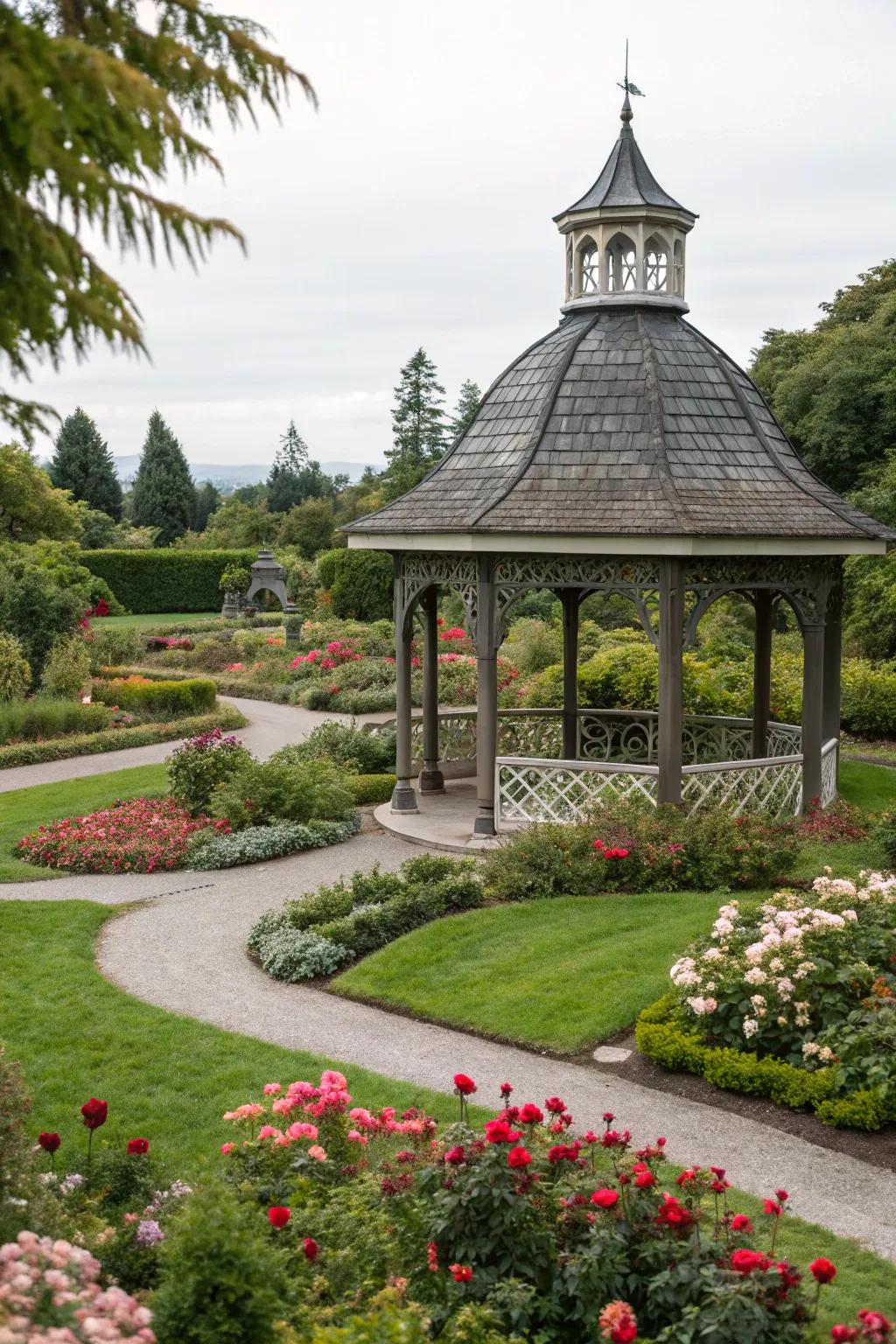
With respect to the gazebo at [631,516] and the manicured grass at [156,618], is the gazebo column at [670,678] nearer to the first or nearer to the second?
the gazebo at [631,516]

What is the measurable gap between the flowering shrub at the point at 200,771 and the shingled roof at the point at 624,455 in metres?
3.07

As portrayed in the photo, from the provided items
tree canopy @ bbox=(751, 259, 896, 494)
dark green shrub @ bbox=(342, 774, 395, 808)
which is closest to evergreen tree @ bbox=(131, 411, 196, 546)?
tree canopy @ bbox=(751, 259, 896, 494)

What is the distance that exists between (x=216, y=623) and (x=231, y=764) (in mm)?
23779

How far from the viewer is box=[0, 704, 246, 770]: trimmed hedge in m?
20.2

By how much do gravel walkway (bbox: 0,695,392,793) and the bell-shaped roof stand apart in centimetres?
889

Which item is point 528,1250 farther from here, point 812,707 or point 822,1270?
point 812,707

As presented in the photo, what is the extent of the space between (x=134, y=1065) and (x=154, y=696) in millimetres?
16495

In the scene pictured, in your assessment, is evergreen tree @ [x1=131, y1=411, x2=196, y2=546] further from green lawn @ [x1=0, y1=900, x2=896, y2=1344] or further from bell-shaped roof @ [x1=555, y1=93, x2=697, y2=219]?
green lawn @ [x1=0, y1=900, x2=896, y2=1344]

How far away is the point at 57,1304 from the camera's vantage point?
354cm

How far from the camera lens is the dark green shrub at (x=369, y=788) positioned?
53.5ft

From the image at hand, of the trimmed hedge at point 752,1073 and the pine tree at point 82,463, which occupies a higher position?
the pine tree at point 82,463

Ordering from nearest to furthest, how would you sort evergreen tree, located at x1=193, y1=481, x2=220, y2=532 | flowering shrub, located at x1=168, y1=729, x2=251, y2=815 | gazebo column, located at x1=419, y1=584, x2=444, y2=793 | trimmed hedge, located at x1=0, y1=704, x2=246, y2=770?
flowering shrub, located at x1=168, y1=729, x2=251, y2=815
gazebo column, located at x1=419, y1=584, x2=444, y2=793
trimmed hedge, located at x1=0, y1=704, x2=246, y2=770
evergreen tree, located at x1=193, y1=481, x2=220, y2=532

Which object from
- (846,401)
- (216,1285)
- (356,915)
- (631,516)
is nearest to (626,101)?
(631,516)

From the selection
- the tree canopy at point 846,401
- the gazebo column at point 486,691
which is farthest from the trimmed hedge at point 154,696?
the tree canopy at point 846,401
